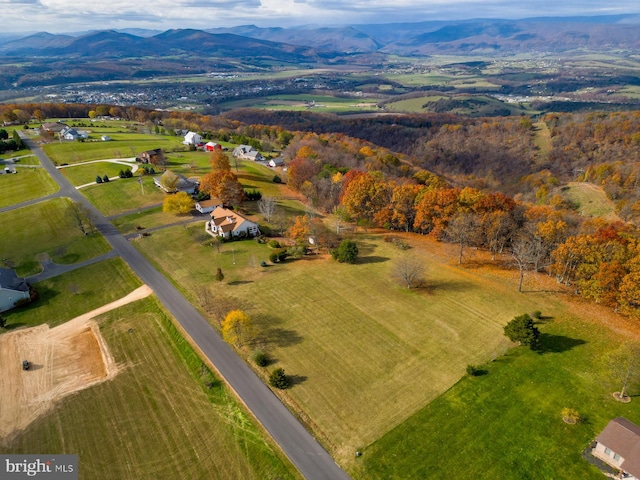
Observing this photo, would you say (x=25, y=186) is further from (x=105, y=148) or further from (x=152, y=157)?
(x=105, y=148)

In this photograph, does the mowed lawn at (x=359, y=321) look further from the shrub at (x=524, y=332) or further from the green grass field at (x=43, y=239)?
the green grass field at (x=43, y=239)

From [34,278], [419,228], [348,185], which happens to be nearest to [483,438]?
[419,228]

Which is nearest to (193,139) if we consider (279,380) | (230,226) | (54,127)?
(54,127)

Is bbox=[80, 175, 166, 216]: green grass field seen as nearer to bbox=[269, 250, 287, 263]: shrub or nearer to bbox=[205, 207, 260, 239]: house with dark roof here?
bbox=[205, 207, 260, 239]: house with dark roof

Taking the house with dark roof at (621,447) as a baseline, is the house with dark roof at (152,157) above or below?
above

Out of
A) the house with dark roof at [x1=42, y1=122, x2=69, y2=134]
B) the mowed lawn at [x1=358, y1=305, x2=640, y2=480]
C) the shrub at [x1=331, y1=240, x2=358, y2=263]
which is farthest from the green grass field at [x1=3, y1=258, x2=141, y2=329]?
the house with dark roof at [x1=42, y1=122, x2=69, y2=134]

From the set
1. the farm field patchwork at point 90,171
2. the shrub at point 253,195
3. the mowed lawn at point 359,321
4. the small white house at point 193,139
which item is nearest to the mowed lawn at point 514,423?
the mowed lawn at point 359,321
